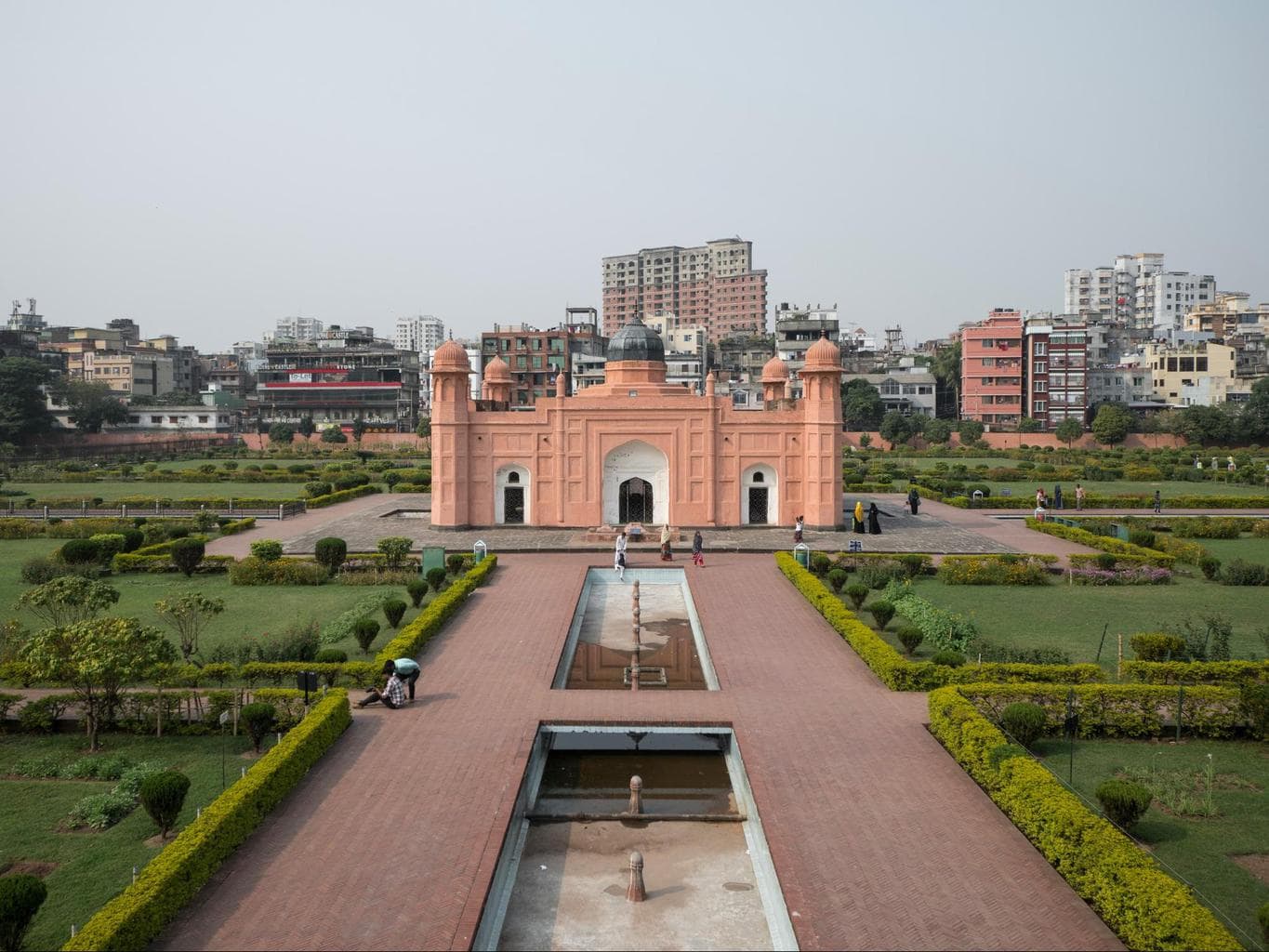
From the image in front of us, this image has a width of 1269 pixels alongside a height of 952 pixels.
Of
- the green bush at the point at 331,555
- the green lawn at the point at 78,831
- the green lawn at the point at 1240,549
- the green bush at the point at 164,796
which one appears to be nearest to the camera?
the green lawn at the point at 78,831

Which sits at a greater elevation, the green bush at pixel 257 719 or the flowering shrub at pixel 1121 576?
the flowering shrub at pixel 1121 576

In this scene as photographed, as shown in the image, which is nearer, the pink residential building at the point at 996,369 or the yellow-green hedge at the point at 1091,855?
the yellow-green hedge at the point at 1091,855

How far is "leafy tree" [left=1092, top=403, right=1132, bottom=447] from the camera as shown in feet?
254

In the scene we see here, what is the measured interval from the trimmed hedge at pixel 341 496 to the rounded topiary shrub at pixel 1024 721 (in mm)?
37044

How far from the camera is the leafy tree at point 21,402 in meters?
75.0

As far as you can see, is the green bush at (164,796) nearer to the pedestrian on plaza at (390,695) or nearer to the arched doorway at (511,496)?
the pedestrian on plaza at (390,695)

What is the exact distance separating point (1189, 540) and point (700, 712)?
91.3 ft

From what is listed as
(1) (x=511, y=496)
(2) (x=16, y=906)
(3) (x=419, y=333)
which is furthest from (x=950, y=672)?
(3) (x=419, y=333)

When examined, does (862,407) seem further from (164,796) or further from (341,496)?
(164,796)

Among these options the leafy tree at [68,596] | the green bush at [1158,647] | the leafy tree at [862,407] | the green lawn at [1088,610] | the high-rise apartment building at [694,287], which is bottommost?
the green lawn at [1088,610]

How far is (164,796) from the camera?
1209 cm

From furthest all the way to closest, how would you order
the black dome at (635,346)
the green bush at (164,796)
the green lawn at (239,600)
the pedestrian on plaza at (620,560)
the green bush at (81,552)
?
the black dome at (635,346) < the green bush at (81,552) < the pedestrian on plaza at (620,560) < the green lawn at (239,600) < the green bush at (164,796)

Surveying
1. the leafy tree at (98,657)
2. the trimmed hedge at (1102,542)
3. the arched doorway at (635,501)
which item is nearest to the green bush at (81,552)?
the leafy tree at (98,657)

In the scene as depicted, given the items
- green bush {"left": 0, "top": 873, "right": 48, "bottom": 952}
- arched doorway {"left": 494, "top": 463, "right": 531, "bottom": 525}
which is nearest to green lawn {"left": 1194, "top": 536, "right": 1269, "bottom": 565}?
arched doorway {"left": 494, "top": 463, "right": 531, "bottom": 525}
